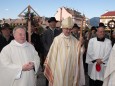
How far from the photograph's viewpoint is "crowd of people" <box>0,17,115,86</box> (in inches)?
234

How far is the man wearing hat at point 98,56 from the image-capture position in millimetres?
7957

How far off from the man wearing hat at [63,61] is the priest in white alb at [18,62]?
3.45 ft

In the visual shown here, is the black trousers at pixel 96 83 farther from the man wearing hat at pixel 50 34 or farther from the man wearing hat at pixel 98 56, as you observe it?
the man wearing hat at pixel 50 34

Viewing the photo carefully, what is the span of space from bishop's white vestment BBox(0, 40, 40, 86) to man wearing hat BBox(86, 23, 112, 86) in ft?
7.61

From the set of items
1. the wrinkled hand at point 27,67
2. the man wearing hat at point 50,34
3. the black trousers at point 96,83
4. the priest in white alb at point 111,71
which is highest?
the man wearing hat at point 50,34

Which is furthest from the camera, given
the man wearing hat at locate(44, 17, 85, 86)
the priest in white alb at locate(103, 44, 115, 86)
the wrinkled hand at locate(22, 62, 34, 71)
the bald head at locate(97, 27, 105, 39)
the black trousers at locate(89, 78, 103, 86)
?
the black trousers at locate(89, 78, 103, 86)

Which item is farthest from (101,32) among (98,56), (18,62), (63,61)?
(18,62)

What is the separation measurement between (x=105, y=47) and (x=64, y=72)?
1.48 meters

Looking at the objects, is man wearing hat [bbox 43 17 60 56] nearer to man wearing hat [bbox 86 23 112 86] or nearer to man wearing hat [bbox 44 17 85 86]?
man wearing hat [bbox 86 23 112 86]

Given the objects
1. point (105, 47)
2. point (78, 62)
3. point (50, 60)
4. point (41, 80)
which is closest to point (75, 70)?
point (78, 62)

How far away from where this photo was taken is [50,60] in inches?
286

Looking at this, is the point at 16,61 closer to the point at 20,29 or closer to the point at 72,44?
the point at 20,29

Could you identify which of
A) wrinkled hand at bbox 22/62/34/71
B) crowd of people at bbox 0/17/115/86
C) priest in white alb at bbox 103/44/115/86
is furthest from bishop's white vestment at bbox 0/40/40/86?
priest in white alb at bbox 103/44/115/86

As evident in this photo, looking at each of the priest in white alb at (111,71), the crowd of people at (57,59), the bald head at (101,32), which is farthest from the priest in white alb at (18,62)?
the bald head at (101,32)
